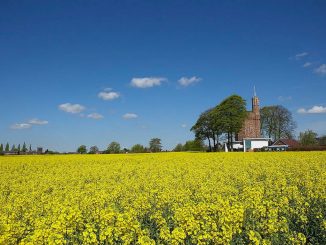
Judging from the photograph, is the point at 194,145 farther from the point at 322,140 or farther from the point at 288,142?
the point at 322,140

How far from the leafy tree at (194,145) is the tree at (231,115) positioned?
12454 millimetres

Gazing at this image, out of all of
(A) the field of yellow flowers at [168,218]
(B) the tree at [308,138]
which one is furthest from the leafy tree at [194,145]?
(A) the field of yellow flowers at [168,218]

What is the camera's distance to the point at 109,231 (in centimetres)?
630

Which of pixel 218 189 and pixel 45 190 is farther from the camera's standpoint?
pixel 45 190

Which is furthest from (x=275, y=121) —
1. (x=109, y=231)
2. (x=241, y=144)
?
(x=109, y=231)

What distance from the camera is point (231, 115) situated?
258ft

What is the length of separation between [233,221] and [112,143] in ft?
294

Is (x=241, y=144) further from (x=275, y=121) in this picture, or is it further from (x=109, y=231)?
(x=109, y=231)

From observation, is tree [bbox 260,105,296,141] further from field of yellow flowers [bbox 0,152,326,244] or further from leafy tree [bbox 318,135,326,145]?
field of yellow flowers [bbox 0,152,326,244]

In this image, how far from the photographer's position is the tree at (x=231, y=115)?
A: 254 feet

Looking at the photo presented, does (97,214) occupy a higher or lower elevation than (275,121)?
lower

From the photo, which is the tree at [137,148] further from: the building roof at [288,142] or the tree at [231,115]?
the building roof at [288,142]

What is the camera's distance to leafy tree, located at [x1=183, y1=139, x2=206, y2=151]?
302 feet

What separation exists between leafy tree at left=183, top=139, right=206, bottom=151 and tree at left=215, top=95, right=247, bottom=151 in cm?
1245
